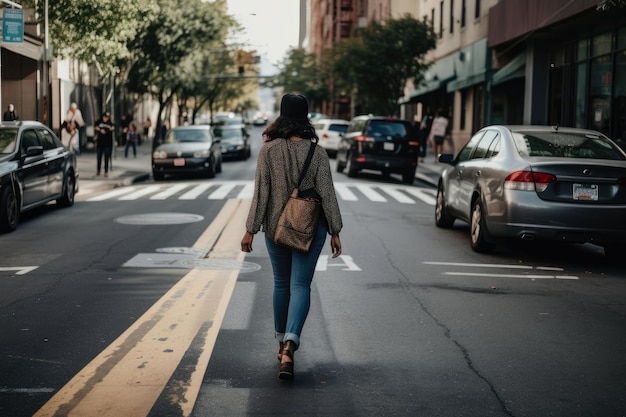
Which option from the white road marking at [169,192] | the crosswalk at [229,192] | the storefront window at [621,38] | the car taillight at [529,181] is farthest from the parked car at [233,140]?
the car taillight at [529,181]

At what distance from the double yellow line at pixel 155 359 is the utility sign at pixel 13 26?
1568 centimetres

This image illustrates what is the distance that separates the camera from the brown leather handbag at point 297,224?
18.7 feet

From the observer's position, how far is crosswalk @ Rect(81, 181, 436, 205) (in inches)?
781

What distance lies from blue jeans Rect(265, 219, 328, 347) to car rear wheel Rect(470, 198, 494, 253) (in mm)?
5842

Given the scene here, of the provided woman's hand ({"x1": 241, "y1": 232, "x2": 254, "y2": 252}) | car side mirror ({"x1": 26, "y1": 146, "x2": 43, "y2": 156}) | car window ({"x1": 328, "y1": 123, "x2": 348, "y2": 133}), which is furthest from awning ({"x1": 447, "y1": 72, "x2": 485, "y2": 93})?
woman's hand ({"x1": 241, "y1": 232, "x2": 254, "y2": 252})

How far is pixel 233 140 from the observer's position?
38.1 meters

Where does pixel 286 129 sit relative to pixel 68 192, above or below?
above

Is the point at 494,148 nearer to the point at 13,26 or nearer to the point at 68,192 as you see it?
the point at 68,192

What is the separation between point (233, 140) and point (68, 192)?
2095 centimetres

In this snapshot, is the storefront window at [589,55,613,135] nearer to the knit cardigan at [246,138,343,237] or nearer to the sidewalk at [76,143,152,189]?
the sidewalk at [76,143,152,189]

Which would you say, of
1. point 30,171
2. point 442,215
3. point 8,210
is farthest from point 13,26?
point 442,215

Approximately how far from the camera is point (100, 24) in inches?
1060

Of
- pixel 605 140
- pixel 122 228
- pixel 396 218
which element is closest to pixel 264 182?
pixel 605 140

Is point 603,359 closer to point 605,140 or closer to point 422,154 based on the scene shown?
point 605,140
